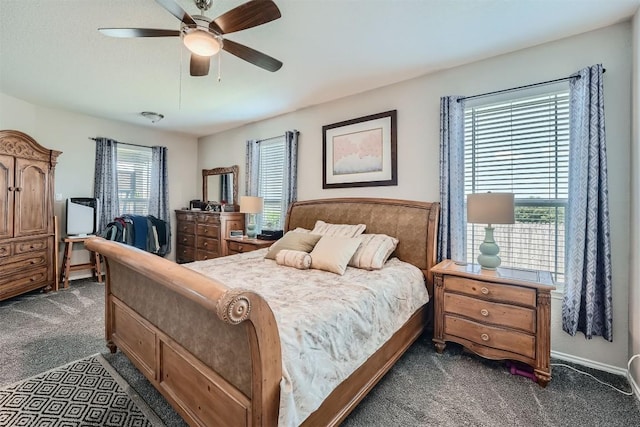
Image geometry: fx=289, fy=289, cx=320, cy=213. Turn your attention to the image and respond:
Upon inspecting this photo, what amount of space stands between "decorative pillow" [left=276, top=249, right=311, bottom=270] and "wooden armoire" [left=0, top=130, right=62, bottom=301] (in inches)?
133

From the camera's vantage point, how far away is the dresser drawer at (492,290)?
206 cm

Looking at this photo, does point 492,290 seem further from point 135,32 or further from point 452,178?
point 135,32

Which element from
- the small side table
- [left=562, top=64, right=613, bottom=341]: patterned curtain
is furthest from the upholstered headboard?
the small side table

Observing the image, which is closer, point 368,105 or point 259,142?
point 368,105

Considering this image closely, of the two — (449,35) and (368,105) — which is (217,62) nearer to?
(368,105)

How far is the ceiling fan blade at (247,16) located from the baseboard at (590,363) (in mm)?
3312

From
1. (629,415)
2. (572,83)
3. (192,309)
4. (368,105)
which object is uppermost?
(368,105)

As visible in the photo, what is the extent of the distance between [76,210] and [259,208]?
Answer: 269 centimetres

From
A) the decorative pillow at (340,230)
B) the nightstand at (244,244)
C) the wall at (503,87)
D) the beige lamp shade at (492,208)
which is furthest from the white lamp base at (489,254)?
the nightstand at (244,244)

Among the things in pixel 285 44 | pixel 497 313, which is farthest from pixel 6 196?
pixel 497 313

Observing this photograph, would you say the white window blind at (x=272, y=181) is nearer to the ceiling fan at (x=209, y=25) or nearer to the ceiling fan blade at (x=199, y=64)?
the ceiling fan blade at (x=199, y=64)

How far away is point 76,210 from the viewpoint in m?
4.25

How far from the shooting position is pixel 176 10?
1.67 meters

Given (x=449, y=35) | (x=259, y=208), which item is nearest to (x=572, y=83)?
(x=449, y=35)
